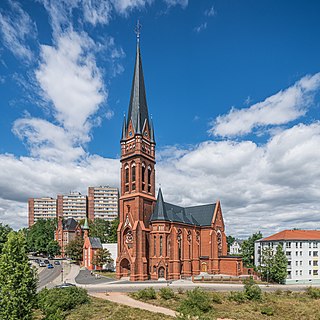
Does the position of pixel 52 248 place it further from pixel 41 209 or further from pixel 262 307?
pixel 262 307

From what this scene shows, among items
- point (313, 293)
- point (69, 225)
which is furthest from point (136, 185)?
point (69, 225)

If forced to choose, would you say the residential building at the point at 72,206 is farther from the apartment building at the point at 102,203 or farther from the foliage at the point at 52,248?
the foliage at the point at 52,248

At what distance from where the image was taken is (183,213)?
6888 centimetres

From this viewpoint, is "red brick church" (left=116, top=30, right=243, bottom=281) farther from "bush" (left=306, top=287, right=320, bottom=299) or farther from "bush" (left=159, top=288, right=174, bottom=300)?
"bush" (left=306, top=287, right=320, bottom=299)

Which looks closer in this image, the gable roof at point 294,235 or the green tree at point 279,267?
the green tree at point 279,267

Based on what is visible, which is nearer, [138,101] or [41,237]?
[138,101]

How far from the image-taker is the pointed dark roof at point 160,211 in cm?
5641

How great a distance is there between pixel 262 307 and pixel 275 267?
25907 millimetres

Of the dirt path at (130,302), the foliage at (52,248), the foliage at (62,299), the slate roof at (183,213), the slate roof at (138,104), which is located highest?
the slate roof at (138,104)

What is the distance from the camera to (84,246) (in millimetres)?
80750

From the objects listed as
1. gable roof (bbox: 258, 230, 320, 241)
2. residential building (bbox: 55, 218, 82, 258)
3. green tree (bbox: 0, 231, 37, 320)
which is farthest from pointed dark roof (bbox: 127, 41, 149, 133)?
residential building (bbox: 55, 218, 82, 258)

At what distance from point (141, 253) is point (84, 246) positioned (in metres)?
33.1

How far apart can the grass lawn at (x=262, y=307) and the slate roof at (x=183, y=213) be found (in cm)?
2017

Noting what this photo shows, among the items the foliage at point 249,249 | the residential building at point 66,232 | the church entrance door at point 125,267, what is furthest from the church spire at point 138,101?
the residential building at point 66,232
